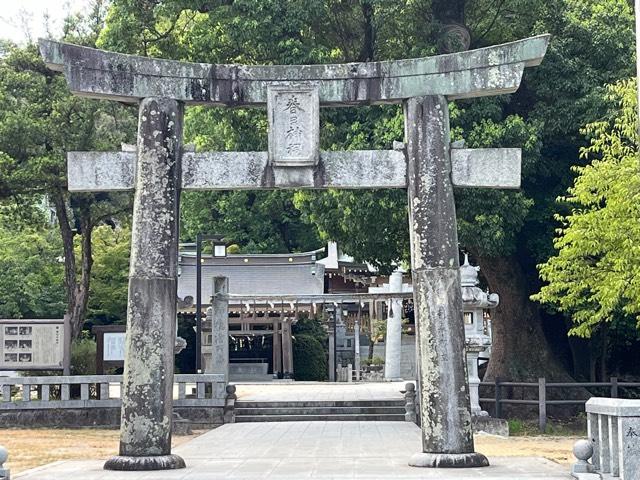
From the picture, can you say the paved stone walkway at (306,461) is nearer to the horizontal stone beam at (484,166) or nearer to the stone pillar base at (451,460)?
the stone pillar base at (451,460)

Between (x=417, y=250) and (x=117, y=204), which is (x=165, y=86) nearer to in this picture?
(x=417, y=250)

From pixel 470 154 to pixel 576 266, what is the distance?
638 centimetres

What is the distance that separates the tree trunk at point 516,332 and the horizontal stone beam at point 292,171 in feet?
41.0

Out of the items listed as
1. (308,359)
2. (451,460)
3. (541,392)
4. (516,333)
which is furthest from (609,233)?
(308,359)

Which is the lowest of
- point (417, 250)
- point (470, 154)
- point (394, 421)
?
point (394, 421)

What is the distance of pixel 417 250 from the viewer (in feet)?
43.5

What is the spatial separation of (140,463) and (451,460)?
4.15 meters

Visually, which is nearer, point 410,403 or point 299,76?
point 299,76

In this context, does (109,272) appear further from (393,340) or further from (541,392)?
(541,392)

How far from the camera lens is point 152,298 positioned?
511 inches

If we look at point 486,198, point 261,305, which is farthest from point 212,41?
point 261,305

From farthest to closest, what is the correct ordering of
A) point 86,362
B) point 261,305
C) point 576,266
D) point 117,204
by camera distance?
point 261,305 < point 117,204 < point 86,362 < point 576,266

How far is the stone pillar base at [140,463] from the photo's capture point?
12.5 m

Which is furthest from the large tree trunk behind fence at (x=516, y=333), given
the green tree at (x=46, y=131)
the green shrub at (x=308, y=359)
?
the green shrub at (x=308, y=359)
